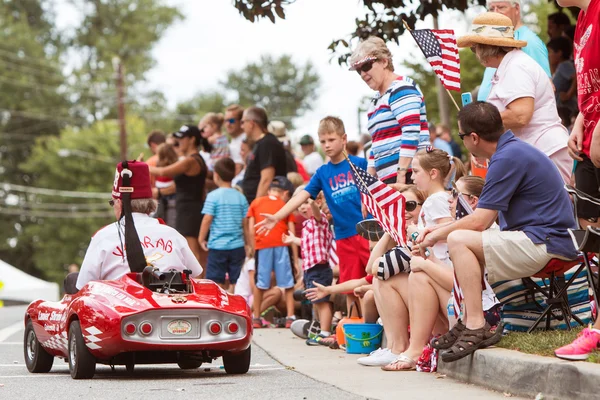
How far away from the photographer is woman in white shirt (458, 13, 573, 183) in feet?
28.1

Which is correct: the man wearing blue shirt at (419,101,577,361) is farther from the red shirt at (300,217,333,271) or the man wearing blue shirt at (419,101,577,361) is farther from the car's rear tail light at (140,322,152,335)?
the red shirt at (300,217,333,271)

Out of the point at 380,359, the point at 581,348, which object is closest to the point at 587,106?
the point at 581,348

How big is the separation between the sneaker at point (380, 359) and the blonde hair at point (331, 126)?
251 cm

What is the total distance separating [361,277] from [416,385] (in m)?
3.42

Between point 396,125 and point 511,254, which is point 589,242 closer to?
point 511,254

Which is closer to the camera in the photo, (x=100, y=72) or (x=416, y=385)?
(x=416, y=385)

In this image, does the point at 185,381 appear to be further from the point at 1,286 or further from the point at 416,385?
the point at 1,286

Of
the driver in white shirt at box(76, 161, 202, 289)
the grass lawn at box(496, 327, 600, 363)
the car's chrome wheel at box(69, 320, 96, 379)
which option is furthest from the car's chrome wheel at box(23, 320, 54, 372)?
the grass lawn at box(496, 327, 600, 363)

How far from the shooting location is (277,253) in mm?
13922

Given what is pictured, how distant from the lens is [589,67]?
736 centimetres

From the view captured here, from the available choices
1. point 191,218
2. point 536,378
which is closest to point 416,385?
point 536,378

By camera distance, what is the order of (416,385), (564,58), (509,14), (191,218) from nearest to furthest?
(416,385) → (509,14) → (564,58) → (191,218)

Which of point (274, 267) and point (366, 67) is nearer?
point (366, 67)

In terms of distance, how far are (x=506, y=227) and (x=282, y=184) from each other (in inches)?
258
